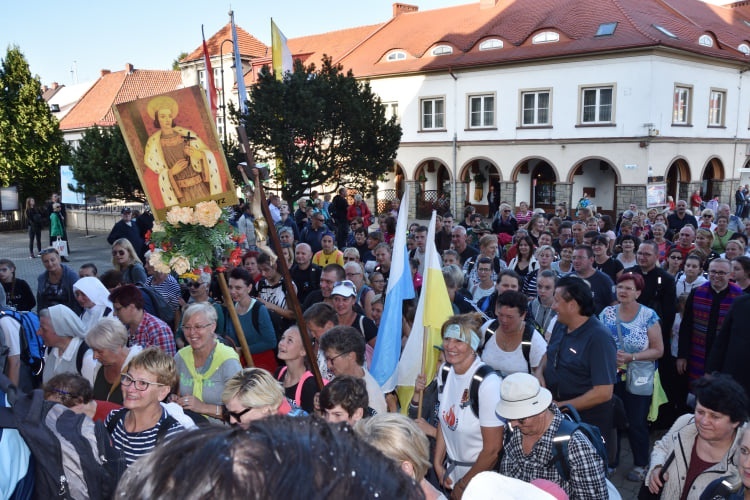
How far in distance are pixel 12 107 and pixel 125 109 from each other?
29.7m

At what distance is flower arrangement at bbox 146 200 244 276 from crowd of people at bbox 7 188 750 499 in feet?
1.17

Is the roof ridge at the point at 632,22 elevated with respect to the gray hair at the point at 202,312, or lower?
elevated

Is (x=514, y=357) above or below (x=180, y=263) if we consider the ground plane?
below

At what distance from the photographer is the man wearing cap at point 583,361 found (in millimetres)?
4059

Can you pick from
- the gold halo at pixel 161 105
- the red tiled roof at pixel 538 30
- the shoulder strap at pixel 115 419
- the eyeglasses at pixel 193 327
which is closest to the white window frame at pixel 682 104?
the red tiled roof at pixel 538 30

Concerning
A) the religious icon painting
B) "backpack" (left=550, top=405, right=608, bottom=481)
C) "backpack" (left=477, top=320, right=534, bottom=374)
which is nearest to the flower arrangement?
the religious icon painting

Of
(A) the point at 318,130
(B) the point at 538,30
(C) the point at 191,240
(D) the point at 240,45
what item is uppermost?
(D) the point at 240,45

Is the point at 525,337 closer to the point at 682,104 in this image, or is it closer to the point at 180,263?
the point at 180,263

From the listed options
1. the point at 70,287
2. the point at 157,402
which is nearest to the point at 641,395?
the point at 157,402

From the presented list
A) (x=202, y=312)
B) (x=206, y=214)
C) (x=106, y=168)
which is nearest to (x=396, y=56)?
(x=106, y=168)

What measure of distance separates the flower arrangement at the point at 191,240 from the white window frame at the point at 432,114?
2764 centimetres

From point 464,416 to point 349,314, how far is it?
83.8 inches

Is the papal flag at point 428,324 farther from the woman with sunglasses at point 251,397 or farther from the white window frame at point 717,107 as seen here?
the white window frame at point 717,107

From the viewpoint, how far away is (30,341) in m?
5.36
